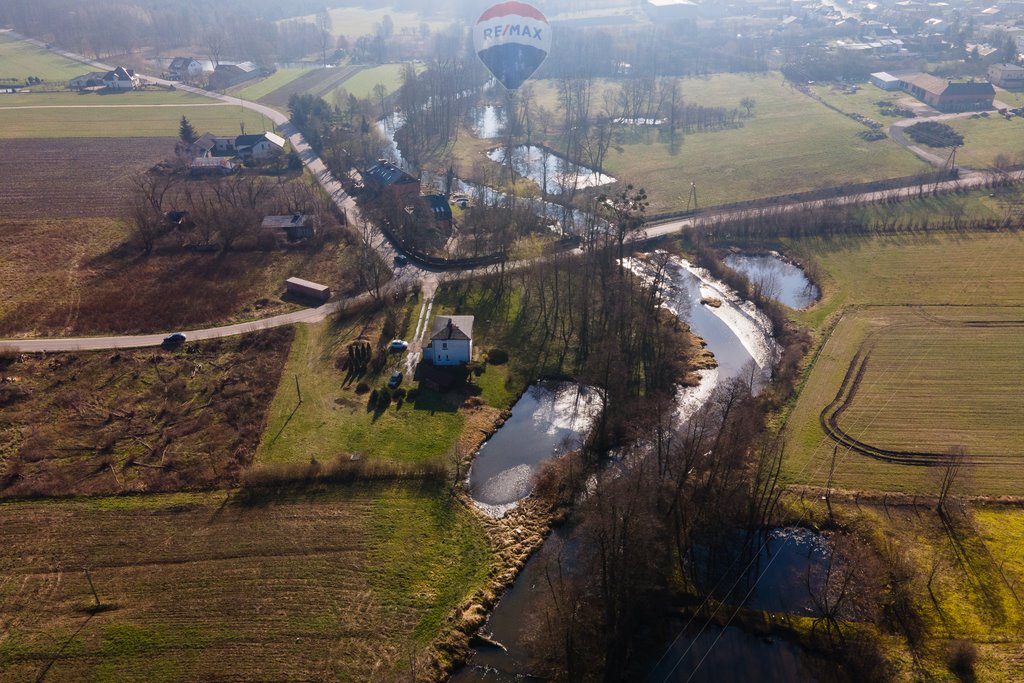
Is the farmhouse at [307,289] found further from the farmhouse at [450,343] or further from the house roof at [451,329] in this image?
the farmhouse at [450,343]

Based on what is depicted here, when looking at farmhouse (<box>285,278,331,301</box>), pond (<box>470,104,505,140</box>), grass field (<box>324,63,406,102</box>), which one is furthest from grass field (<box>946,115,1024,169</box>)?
grass field (<box>324,63,406,102</box>)

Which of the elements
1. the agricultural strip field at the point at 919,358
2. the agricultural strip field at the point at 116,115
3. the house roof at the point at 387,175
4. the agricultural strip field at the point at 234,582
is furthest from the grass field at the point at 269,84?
the agricultural strip field at the point at 234,582

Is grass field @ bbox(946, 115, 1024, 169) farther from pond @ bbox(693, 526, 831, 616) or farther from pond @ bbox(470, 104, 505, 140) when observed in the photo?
pond @ bbox(693, 526, 831, 616)

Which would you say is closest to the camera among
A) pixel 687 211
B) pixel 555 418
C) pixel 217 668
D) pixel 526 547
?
pixel 217 668

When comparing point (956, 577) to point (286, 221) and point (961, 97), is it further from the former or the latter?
point (961, 97)

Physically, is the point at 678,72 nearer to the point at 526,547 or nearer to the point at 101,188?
the point at 101,188

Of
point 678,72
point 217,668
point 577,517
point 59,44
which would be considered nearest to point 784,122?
point 678,72
